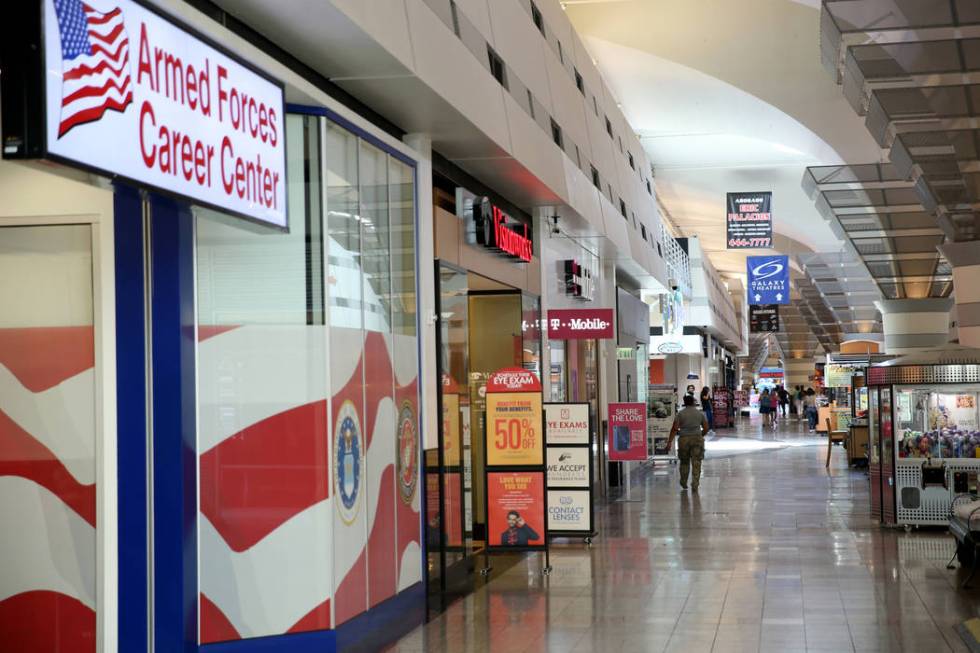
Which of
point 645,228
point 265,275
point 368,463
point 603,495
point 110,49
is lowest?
point 603,495

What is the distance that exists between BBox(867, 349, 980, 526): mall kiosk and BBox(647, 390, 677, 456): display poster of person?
44.8ft

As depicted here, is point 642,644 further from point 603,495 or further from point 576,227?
point 603,495

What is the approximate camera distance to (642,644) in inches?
347

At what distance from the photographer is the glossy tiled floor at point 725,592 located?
8.97m

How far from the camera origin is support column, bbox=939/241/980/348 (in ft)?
70.0

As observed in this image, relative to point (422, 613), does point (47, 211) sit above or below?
above

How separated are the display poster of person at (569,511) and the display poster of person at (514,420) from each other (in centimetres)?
179

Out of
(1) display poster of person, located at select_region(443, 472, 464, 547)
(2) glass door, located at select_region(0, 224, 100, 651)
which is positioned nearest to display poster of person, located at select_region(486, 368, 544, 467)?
(1) display poster of person, located at select_region(443, 472, 464, 547)

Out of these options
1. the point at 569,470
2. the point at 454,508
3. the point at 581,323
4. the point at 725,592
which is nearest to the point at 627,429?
the point at 581,323

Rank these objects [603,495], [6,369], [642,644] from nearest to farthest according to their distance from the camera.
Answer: [6,369]
[642,644]
[603,495]

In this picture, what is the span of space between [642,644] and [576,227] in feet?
Result: 30.4

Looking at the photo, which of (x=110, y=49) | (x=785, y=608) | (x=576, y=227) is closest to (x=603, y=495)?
(x=576, y=227)

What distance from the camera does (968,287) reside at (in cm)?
2139

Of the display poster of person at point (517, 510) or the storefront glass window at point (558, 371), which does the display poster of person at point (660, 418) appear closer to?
the storefront glass window at point (558, 371)
